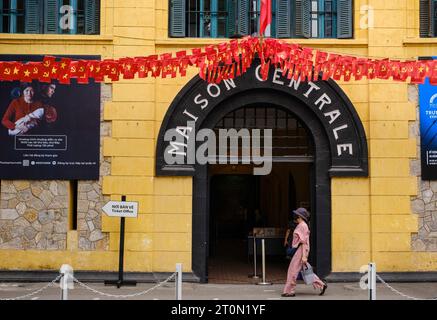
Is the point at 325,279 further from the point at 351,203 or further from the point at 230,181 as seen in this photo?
the point at 230,181

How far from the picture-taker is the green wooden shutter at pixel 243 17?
13.9m

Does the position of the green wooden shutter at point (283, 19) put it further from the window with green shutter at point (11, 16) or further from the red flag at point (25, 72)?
the window with green shutter at point (11, 16)

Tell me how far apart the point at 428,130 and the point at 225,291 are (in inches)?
230

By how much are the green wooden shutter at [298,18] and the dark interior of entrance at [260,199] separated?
1.86 m

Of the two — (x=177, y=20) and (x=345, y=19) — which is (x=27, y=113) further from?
(x=345, y=19)

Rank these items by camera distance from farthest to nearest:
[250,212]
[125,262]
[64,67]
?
[250,212] → [125,262] → [64,67]

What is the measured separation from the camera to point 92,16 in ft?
45.8

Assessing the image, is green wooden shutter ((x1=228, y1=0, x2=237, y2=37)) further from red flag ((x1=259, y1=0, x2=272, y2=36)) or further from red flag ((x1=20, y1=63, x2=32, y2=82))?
red flag ((x1=20, y1=63, x2=32, y2=82))

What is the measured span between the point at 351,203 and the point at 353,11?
4.44 m

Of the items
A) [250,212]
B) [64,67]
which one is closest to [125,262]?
Result: [64,67]

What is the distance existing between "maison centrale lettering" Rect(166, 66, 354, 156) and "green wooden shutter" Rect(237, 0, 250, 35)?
3.04 ft

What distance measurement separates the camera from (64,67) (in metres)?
12.2

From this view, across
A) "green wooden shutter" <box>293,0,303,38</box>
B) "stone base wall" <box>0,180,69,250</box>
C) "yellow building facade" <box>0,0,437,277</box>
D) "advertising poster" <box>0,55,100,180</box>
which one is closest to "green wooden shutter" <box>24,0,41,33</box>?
"yellow building facade" <box>0,0,437,277</box>

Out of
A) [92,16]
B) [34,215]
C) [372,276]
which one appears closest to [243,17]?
[92,16]
